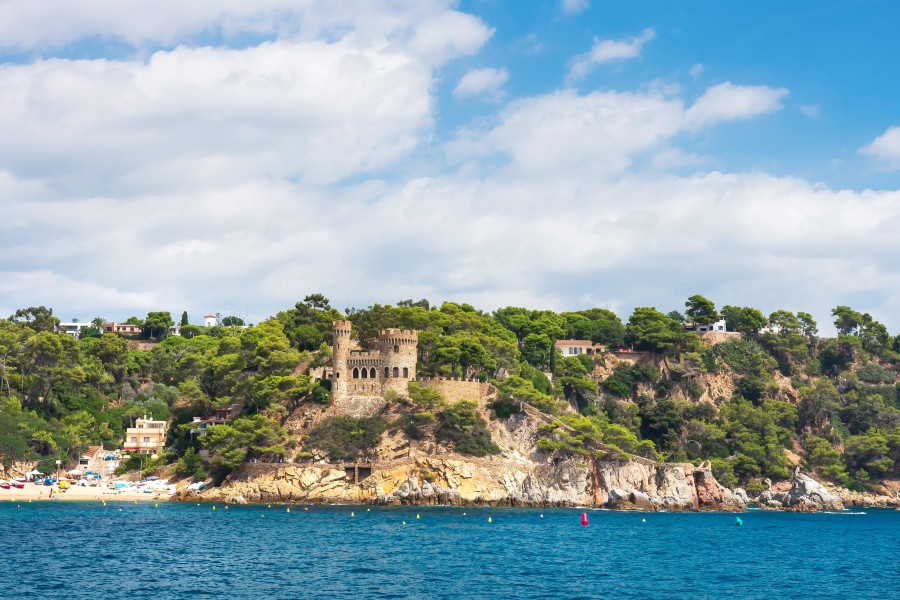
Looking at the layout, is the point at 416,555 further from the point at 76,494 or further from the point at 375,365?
the point at 76,494

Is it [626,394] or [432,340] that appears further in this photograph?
[626,394]

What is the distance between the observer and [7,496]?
223 feet

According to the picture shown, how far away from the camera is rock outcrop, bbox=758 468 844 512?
79438mm

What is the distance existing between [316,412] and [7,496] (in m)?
23.1

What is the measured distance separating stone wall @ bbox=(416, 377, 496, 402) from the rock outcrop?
88.2ft

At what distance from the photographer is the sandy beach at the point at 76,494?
68.3 m

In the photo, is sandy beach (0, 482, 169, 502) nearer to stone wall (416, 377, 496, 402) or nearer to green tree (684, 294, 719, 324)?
stone wall (416, 377, 496, 402)

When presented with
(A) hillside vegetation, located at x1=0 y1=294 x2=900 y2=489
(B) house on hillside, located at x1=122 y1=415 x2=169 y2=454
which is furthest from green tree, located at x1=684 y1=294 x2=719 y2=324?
(B) house on hillside, located at x1=122 y1=415 x2=169 y2=454

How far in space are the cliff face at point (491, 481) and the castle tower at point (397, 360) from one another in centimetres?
659

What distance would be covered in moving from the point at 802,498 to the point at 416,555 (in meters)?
48.7

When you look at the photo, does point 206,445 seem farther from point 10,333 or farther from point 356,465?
point 10,333

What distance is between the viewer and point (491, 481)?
227ft

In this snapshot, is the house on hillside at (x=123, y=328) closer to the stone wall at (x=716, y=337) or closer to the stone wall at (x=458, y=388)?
the stone wall at (x=458, y=388)

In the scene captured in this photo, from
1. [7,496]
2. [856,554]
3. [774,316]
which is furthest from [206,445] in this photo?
[774,316]
